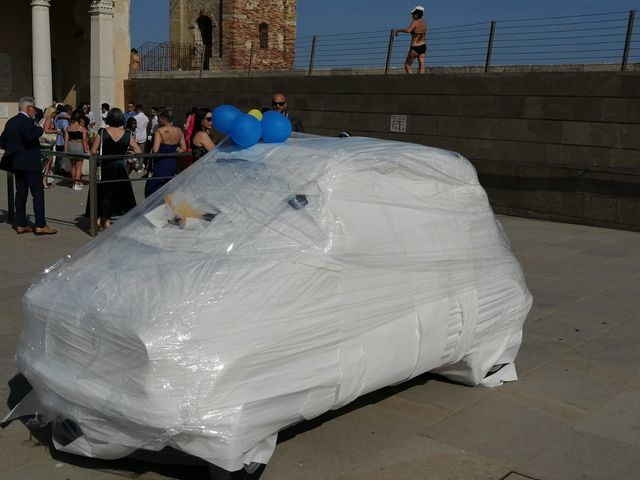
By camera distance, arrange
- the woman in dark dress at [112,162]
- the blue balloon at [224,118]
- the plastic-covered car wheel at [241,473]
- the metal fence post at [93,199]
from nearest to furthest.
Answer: the plastic-covered car wheel at [241,473] → the blue balloon at [224,118] → the metal fence post at [93,199] → the woman in dark dress at [112,162]

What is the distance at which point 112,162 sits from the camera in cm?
1038

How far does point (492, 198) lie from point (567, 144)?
5.70ft

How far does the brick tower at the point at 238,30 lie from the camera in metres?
32.8

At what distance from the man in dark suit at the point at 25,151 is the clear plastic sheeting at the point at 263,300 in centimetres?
572

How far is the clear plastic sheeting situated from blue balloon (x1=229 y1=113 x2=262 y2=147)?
0.08 meters

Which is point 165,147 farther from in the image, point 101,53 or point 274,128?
point 101,53

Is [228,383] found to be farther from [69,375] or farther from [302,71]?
[302,71]

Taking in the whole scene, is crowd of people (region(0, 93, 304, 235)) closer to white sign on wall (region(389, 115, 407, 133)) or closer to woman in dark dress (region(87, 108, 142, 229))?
woman in dark dress (region(87, 108, 142, 229))

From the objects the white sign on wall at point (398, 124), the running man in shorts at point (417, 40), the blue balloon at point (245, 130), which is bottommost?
the white sign on wall at point (398, 124)

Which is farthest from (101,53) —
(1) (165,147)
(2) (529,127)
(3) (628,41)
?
(3) (628,41)

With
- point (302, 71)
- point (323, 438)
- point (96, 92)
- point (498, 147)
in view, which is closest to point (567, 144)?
point (498, 147)

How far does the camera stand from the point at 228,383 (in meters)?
3.40

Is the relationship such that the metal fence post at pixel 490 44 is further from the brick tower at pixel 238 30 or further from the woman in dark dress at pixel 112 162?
the brick tower at pixel 238 30

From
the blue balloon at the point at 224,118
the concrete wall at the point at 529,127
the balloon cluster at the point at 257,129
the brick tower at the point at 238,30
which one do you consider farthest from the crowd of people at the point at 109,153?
the brick tower at the point at 238,30
